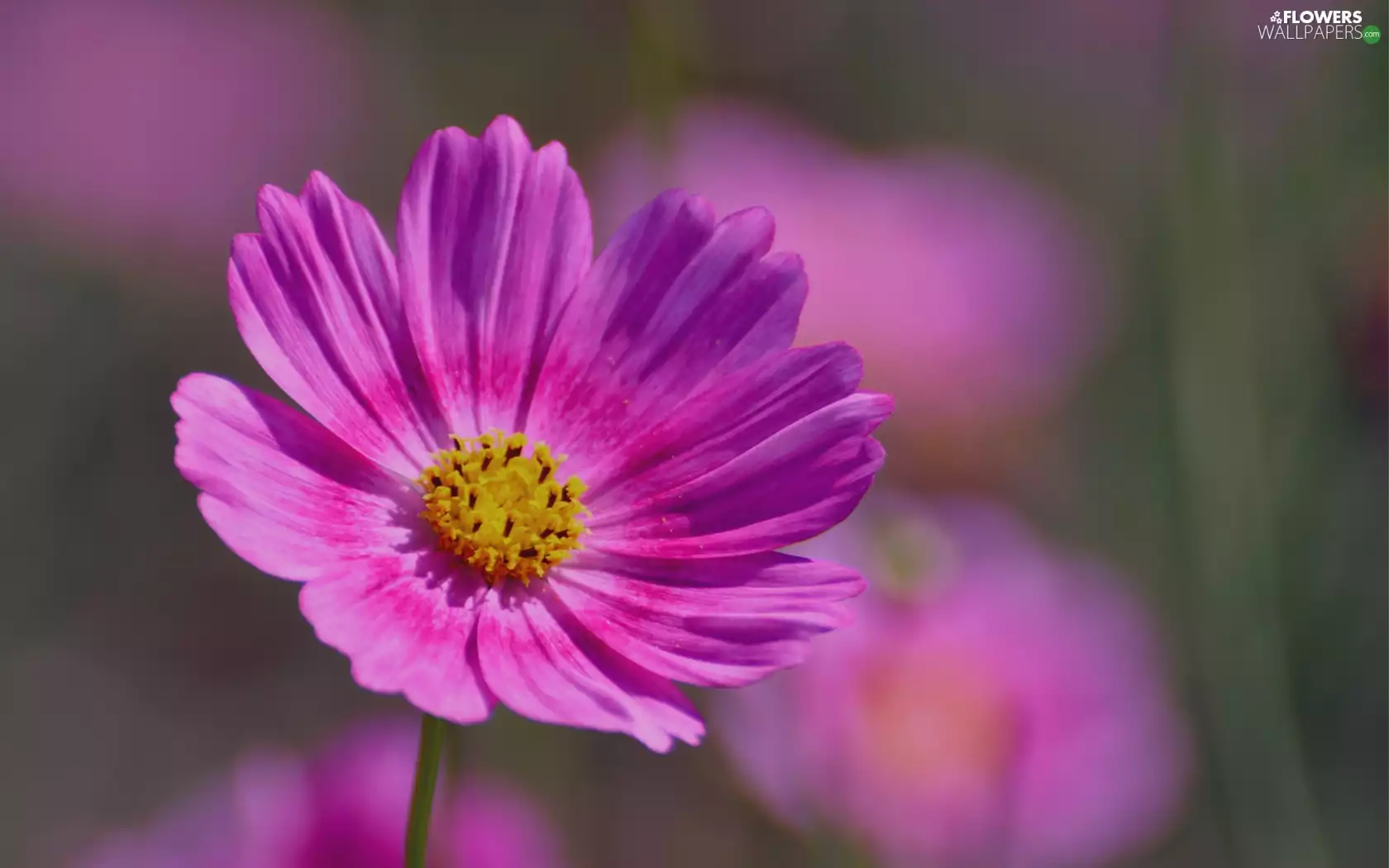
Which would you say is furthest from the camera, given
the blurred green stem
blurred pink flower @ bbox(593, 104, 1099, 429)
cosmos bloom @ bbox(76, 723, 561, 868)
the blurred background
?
blurred pink flower @ bbox(593, 104, 1099, 429)

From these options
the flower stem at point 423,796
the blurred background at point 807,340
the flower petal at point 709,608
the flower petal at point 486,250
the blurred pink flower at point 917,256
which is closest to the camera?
the flower stem at point 423,796

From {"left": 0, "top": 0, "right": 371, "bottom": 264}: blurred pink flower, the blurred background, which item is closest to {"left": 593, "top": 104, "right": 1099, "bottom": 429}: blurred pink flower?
the blurred background

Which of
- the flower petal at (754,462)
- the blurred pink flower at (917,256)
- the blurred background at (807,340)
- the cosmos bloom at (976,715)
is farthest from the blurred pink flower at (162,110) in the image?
the flower petal at (754,462)

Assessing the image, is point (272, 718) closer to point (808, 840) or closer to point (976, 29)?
point (808, 840)

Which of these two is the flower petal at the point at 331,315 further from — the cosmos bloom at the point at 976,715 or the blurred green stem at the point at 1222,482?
the blurred green stem at the point at 1222,482

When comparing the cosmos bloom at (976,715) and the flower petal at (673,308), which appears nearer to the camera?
the flower petal at (673,308)

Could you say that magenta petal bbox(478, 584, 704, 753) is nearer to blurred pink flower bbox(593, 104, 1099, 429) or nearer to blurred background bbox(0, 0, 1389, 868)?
blurred background bbox(0, 0, 1389, 868)

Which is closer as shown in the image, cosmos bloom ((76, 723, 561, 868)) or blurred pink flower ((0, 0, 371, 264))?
cosmos bloom ((76, 723, 561, 868))
